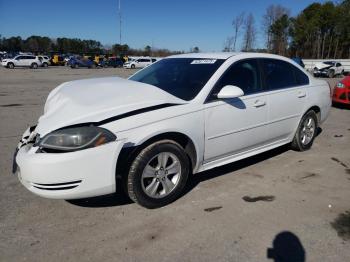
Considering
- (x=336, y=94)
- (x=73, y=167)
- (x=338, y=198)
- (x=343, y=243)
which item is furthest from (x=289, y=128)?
(x=336, y=94)

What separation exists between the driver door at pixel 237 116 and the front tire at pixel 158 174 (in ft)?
1.41

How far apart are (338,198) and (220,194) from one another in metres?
1.34

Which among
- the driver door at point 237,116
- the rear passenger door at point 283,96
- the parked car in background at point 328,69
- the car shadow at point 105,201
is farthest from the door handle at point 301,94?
the parked car in background at point 328,69

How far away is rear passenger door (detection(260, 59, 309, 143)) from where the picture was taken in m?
4.73

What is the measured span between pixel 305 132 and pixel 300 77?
895 mm

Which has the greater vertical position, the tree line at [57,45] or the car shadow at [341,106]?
the tree line at [57,45]

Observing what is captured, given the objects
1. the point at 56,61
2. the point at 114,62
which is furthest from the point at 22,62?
the point at 114,62

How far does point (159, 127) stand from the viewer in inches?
135

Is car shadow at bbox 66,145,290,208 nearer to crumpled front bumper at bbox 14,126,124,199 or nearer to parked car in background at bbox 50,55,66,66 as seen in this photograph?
crumpled front bumper at bbox 14,126,124,199

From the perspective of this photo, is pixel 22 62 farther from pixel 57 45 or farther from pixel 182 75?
pixel 57 45

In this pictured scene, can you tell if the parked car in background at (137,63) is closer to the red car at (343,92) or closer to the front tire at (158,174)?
the red car at (343,92)

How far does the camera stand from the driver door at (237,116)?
393 cm

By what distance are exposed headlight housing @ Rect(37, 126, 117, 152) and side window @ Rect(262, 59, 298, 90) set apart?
2.55 meters

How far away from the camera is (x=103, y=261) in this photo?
2738 millimetres
